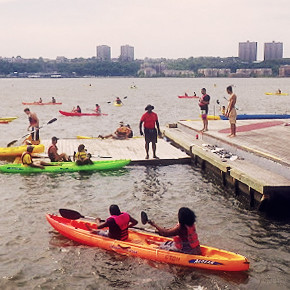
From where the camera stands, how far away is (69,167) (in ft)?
57.2

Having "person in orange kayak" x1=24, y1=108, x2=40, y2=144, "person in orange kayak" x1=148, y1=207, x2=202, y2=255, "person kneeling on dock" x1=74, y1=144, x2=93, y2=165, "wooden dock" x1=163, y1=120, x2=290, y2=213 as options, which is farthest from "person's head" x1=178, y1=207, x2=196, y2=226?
"person in orange kayak" x1=24, y1=108, x2=40, y2=144

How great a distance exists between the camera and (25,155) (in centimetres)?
1748

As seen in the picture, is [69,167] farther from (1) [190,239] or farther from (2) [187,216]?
(2) [187,216]

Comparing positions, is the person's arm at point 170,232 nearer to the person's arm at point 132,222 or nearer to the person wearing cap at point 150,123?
the person's arm at point 132,222

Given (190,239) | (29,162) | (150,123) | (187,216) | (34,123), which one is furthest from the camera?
(34,123)

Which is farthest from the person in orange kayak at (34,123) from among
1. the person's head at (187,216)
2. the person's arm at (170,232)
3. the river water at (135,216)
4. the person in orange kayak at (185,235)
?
the person's head at (187,216)

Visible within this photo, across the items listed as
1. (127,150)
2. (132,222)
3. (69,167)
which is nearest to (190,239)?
(132,222)

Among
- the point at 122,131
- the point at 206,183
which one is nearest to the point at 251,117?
the point at 122,131

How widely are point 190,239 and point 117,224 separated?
76.9 inches

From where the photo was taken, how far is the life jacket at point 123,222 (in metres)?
10.2

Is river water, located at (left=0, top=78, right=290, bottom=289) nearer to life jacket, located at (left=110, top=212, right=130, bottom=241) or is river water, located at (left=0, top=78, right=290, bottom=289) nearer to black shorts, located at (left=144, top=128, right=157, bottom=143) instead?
life jacket, located at (left=110, top=212, right=130, bottom=241)

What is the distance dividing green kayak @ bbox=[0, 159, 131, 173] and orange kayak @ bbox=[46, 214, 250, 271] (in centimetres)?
552

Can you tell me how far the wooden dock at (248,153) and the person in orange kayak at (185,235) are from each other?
375cm

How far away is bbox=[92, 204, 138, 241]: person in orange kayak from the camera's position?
1021 cm
